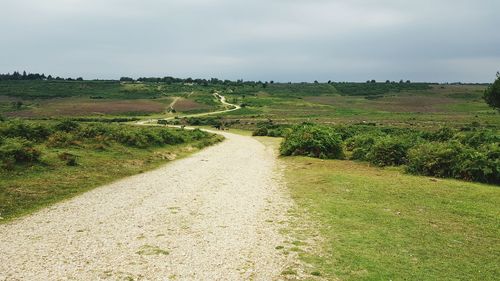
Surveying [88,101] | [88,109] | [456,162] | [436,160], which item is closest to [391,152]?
[436,160]

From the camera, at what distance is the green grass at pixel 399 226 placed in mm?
11633

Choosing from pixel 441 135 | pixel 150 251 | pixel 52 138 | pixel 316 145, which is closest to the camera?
pixel 150 251

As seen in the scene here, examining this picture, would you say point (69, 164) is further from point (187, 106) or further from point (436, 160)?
point (187, 106)

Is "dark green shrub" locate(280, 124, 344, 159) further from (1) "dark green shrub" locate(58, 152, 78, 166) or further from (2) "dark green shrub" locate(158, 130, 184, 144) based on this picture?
(1) "dark green shrub" locate(58, 152, 78, 166)

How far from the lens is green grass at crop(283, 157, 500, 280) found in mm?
11633

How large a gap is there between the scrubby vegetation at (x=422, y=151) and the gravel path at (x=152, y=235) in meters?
11.8

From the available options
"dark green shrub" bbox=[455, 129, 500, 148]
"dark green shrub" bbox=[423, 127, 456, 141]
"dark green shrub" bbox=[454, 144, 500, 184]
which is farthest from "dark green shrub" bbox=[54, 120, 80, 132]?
"dark green shrub" bbox=[423, 127, 456, 141]

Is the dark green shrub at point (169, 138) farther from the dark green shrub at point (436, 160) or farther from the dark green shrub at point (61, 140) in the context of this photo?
the dark green shrub at point (436, 160)

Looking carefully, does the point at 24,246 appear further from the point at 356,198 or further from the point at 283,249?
the point at 356,198

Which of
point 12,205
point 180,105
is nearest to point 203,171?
point 12,205

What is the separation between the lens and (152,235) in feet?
46.2

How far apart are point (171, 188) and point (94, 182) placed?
14.2 feet

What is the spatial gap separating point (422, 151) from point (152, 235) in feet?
72.2

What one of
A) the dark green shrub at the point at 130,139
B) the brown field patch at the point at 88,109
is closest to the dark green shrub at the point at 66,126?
the dark green shrub at the point at 130,139
